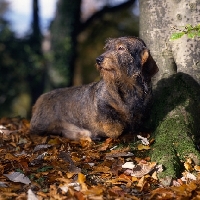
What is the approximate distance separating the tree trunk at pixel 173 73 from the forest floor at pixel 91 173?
11.2 inches

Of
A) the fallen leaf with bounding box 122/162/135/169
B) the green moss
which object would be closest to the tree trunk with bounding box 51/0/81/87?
the green moss

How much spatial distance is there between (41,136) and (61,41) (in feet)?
22.7

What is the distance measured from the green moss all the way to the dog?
0.91 feet

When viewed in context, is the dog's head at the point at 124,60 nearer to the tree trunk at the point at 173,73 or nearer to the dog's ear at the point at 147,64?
the dog's ear at the point at 147,64

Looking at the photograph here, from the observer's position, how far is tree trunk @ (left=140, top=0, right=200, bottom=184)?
471 centimetres

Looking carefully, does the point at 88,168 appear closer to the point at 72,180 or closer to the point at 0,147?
the point at 72,180

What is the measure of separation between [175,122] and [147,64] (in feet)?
2.71

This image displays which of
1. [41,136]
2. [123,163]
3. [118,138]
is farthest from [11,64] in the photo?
[123,163]

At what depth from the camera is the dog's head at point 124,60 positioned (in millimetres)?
4809

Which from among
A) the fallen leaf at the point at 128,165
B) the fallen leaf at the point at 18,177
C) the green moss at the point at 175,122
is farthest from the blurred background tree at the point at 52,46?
the fallen leaf at the point at 18,177

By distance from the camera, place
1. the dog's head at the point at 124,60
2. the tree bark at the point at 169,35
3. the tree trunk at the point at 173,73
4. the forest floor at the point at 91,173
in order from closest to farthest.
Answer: the forest floor at the point at 91,173, the tree trunk at the point at 173,73, the dog's head at the point at 124,60, the tree bark at the point at 169,35

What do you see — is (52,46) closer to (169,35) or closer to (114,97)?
(169,35)

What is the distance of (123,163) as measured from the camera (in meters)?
4.32

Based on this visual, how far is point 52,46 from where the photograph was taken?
41.8ft
